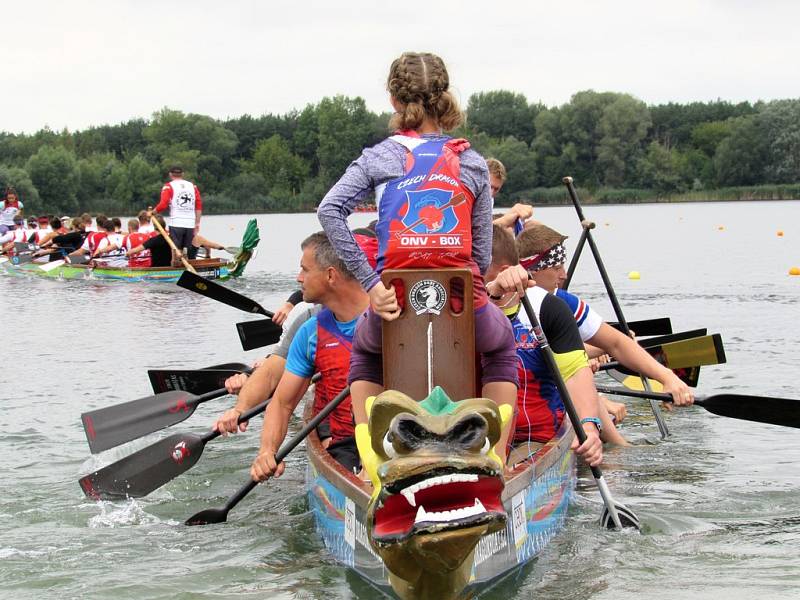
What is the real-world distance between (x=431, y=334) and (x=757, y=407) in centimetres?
310

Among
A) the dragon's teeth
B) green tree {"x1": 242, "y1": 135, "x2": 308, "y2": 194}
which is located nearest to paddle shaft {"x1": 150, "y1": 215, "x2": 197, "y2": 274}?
the dragon's teeth

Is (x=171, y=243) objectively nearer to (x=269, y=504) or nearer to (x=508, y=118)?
(x=269, y=504)

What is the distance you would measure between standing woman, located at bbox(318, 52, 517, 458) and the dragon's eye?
0.78m

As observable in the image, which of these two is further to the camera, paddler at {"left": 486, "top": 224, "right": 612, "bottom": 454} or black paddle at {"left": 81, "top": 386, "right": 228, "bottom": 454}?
black paddle at {"left": 81, "top": 386, "right": 228, "bottom": 454}

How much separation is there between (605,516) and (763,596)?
1060mm

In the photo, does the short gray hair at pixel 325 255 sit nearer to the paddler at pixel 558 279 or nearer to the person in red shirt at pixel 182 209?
the paddler at pixel 558 279

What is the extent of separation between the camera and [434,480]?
361cm

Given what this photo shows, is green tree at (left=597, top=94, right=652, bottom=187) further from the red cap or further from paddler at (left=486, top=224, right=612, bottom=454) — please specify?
paddler at (left=486, top=224, right=612, bottom=454)

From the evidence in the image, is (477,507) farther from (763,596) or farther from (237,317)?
(237,317)

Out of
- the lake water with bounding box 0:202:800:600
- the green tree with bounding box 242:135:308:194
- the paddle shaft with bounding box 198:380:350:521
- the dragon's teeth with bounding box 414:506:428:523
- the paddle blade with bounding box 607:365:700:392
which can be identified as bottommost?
the lake water with bounding box 0:202:800:600

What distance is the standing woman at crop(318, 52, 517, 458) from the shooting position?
455 cm

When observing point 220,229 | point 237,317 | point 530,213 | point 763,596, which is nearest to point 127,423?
point 530,213

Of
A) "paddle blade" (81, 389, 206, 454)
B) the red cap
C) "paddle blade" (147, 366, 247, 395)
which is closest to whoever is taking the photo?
the red cap

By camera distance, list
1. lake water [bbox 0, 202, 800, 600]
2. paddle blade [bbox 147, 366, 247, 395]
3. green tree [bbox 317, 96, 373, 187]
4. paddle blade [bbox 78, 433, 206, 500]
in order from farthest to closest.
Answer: green tree [bbox 317, 96, 373, 187] → paddle blade [bbox 147, 366, 247, 395] → paddle blade [bbox 78, 433, 206, 500] → lake water [bbox 0, 202, 800, 600]
